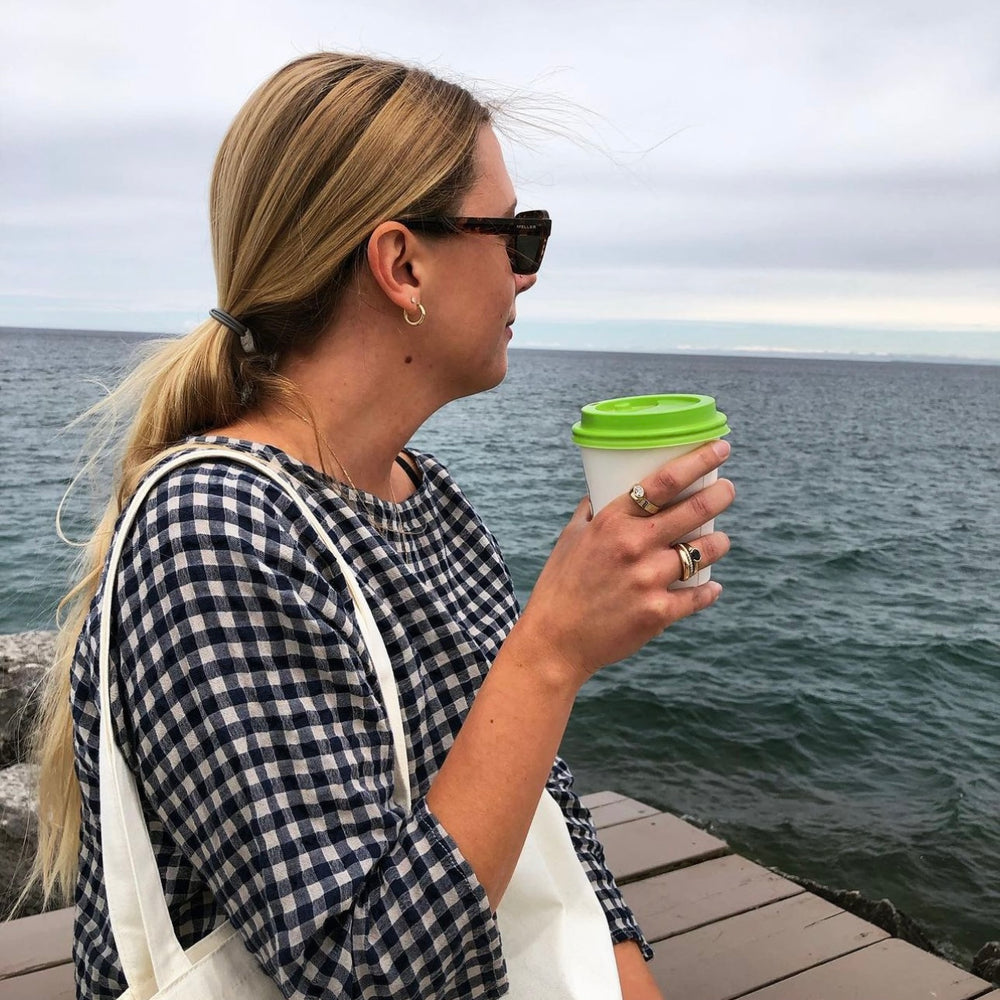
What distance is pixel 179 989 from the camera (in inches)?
45.0

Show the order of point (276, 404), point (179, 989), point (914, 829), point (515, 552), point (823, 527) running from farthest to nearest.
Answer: point (823, 527)
point (515, 552)
point (914, 829)
point (276, 404)
point (179, 989)

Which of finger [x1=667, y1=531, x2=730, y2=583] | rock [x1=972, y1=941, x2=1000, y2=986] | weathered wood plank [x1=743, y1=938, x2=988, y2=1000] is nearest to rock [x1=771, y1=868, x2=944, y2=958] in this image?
rock [x1=972, y1=941, x2=1000, y2=986]

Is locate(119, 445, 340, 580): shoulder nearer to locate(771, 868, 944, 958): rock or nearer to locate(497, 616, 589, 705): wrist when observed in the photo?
locate(497, 616, 589, 705): wrist

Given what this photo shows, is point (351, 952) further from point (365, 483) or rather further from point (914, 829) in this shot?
point (914, 829)

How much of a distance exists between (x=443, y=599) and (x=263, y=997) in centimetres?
74

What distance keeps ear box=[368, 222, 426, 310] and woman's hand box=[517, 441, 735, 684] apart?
0.55 meters

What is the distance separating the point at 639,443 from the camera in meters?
1.34

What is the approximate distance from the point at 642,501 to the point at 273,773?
59 cm

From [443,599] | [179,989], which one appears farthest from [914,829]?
[179,989]

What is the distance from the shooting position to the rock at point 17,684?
203 inches

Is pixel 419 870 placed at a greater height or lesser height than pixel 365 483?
lesser

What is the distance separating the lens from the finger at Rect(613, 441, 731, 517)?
1.29 metres

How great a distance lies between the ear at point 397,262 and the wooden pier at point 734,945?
7.14 ft

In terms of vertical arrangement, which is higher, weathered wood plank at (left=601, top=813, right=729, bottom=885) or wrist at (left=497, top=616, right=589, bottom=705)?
wrist at (left=497, top=616, right=589, bottom=705)
